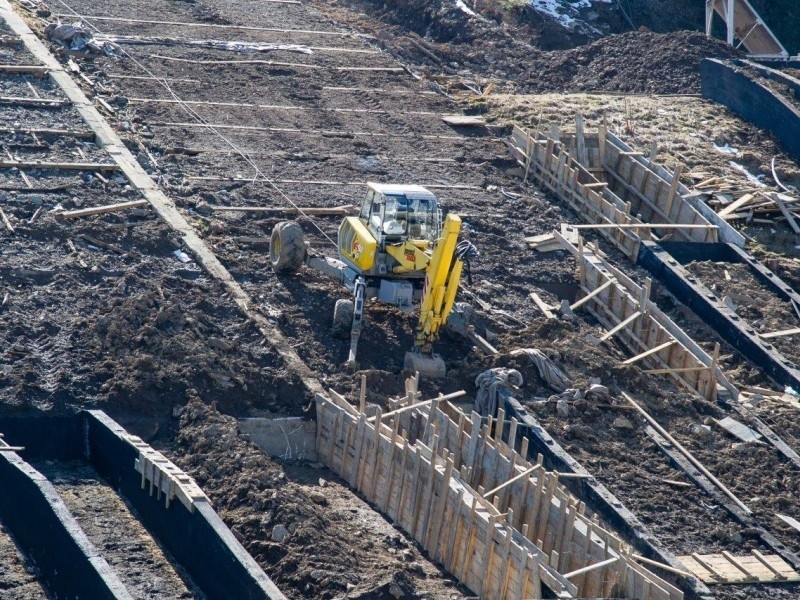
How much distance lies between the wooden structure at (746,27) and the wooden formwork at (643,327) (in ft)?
47.6

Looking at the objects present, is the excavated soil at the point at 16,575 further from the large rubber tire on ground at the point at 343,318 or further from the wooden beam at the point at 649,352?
the wooden beam at the point at 649,352

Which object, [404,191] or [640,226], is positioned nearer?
[404,191]

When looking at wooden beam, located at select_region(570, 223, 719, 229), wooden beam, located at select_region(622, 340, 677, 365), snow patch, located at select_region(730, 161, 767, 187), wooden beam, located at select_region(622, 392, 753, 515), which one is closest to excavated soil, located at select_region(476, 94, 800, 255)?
snow patch, located at select_region(730, 161, 767, 187)

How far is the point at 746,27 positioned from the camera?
38375 mm

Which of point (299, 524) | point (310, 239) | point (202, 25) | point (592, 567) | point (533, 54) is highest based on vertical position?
point (202, 25)

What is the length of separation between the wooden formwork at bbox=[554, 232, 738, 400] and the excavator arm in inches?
112

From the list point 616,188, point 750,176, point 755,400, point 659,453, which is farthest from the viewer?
point 750,176

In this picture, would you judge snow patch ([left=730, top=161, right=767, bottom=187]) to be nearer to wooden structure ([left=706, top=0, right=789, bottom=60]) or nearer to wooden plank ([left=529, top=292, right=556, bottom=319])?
wooden plank ([left=529, top=292, right=556, bottom=319])

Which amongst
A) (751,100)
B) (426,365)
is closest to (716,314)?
(426,365)

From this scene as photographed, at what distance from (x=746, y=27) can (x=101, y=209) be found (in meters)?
19.7

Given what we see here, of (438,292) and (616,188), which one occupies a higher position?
(438,292)

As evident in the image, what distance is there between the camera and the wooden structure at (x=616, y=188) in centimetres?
2638

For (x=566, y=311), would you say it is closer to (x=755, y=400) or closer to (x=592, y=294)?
(x=592, y=294)

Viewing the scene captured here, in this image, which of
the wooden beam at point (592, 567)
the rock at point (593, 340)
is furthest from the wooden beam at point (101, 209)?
the wooden beam at point (592, 567)
